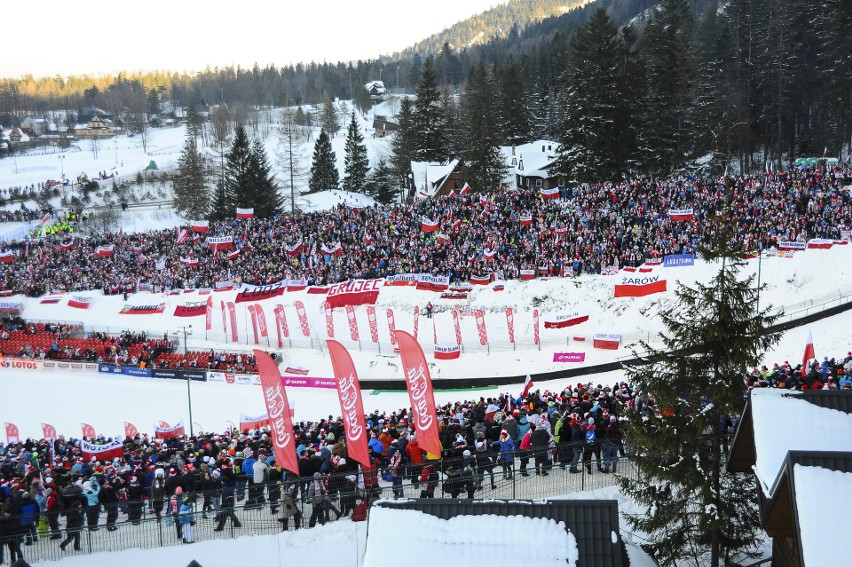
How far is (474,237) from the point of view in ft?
131

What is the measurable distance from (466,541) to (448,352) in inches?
987

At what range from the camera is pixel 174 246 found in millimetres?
48688

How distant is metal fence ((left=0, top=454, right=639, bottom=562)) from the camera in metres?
13.9

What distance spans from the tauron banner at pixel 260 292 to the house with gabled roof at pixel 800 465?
107 feet

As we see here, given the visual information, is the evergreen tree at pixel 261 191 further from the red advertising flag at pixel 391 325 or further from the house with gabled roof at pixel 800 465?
the house with gabled roof at pixel 800 465

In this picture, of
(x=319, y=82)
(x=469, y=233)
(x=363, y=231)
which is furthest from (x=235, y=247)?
(x=319, y=82)

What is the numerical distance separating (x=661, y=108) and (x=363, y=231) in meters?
22.3

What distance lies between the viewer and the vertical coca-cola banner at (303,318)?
1463 inches

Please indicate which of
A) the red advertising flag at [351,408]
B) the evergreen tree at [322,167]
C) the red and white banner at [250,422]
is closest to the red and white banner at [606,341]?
the red and white banner at [250,422]

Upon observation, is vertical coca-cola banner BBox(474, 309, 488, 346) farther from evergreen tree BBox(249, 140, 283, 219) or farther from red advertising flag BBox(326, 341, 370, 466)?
evergreen tree BBox(249, 140, 283, 219)

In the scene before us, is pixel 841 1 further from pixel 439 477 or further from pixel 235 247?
pixel 439 477

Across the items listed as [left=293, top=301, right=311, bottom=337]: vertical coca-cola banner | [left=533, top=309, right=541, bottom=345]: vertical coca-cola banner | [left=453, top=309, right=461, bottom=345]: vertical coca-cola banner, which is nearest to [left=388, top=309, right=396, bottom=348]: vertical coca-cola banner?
[left=453, top=309, right=461, bottom=345]: vertical coca-cola banner

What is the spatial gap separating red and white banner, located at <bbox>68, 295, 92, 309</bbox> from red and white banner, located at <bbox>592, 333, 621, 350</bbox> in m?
30.7

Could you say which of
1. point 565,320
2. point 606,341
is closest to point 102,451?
point 606,341
